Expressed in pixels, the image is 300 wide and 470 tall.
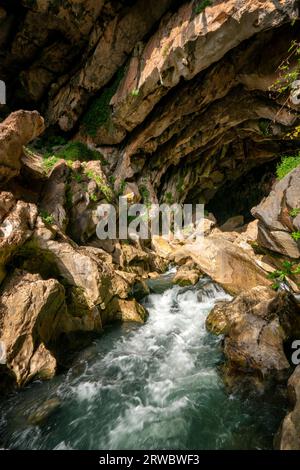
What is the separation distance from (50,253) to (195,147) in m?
11.1

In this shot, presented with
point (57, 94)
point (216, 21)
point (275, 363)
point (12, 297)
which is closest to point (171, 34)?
point (216, 21)

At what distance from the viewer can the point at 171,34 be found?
962 cm

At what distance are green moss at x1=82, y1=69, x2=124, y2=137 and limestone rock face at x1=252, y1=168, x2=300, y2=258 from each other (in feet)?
29.9

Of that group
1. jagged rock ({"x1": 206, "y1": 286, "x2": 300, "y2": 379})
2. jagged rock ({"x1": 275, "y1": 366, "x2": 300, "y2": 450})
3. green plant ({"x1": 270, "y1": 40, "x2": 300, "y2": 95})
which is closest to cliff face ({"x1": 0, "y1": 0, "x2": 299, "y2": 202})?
green plant ({"x1": 270, "y1": 40, "x2": 300, "y2": 95})

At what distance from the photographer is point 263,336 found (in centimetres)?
448

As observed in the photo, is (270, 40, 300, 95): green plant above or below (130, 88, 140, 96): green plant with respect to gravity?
below

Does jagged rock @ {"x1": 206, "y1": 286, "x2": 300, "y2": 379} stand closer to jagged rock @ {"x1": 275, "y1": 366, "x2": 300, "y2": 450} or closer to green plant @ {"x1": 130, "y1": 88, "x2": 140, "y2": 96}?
jagged rock @ {"x1": 275, "y1": 366, "x2": 300, "y2": 450}

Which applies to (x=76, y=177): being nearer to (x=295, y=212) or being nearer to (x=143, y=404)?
(x=295, y=212)

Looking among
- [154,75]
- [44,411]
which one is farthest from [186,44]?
[44,411]

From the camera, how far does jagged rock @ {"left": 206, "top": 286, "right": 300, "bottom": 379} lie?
4180 mm

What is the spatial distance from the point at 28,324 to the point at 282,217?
668cm

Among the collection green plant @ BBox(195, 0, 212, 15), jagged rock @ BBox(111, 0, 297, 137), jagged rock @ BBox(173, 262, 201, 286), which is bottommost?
jagged rock @ BBox(173, 262, 201, 286)

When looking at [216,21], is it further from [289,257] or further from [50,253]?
[50,253]

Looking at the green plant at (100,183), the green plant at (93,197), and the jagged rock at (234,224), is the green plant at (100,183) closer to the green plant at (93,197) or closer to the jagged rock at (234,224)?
the green plant at (93,197)
